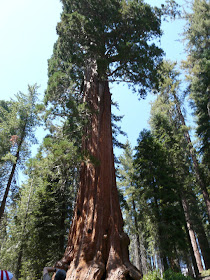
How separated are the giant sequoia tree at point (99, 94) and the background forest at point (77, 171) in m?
0.30

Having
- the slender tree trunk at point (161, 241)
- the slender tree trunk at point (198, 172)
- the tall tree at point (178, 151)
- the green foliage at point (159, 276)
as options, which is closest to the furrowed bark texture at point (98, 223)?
the green foliage at point (159, 276)

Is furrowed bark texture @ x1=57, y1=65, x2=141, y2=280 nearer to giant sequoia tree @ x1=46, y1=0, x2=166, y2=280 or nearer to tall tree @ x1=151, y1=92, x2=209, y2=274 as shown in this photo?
giant sequoia tree @ x1=46, y1=0, x2=166, y2=280

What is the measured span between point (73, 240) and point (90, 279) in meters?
1.39

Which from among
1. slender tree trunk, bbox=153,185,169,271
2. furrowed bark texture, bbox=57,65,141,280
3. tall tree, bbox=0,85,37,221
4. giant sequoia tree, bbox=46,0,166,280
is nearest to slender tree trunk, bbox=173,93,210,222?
slender tree trunk, bbox=153,185,169,271

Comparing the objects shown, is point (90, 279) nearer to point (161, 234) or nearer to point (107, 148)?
point (107, 148)

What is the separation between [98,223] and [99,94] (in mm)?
5306

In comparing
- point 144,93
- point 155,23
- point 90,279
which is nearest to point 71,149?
point 90,279

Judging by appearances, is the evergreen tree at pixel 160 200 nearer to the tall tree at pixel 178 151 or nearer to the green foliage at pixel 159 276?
the tall tree at pixel 178 151

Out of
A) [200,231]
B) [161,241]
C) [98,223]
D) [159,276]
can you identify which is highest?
[200,231]

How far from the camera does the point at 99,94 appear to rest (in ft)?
28.7

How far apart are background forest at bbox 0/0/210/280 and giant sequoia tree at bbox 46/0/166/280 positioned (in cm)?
30

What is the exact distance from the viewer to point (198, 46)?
15.3 meters

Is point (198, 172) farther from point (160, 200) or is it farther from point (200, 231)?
point (200, 231)

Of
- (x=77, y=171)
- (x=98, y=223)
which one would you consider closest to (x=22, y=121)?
(x=77, y=171)
